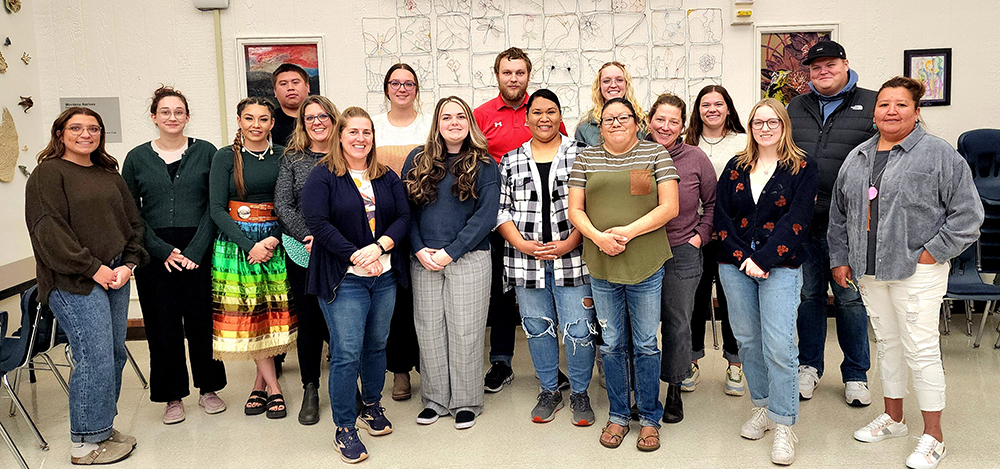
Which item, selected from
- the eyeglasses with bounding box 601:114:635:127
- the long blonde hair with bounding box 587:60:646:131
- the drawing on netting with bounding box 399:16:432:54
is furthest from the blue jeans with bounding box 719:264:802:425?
the drawing on netting with bounding box 399:16:432:54

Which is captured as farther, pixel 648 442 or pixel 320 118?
pixel 320 118

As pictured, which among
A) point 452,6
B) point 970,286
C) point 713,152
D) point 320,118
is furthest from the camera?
point 452,6

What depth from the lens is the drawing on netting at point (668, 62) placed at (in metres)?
4.91

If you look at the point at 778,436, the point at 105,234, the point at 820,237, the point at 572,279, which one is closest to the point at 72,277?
the point at 105,234

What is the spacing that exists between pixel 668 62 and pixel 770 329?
8.80 ft

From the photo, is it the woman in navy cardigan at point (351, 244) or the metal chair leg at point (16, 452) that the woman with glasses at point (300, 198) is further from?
the metal chair leg at point (16, 452)

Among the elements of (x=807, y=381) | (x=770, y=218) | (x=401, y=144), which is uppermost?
(x=401, y=144)

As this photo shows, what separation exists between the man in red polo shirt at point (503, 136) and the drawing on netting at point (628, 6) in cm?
158

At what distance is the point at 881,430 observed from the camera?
9.68ft

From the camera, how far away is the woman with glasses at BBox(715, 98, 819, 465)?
8.94 feet

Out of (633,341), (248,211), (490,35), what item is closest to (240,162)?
(248,211)

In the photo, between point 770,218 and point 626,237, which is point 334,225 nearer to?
point 626,237

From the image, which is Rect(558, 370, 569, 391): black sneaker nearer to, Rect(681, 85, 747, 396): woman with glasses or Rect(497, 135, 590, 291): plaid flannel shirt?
Rect(681, 85, 747, 396): woman with glasses

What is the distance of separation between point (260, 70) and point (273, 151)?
6.16ft
